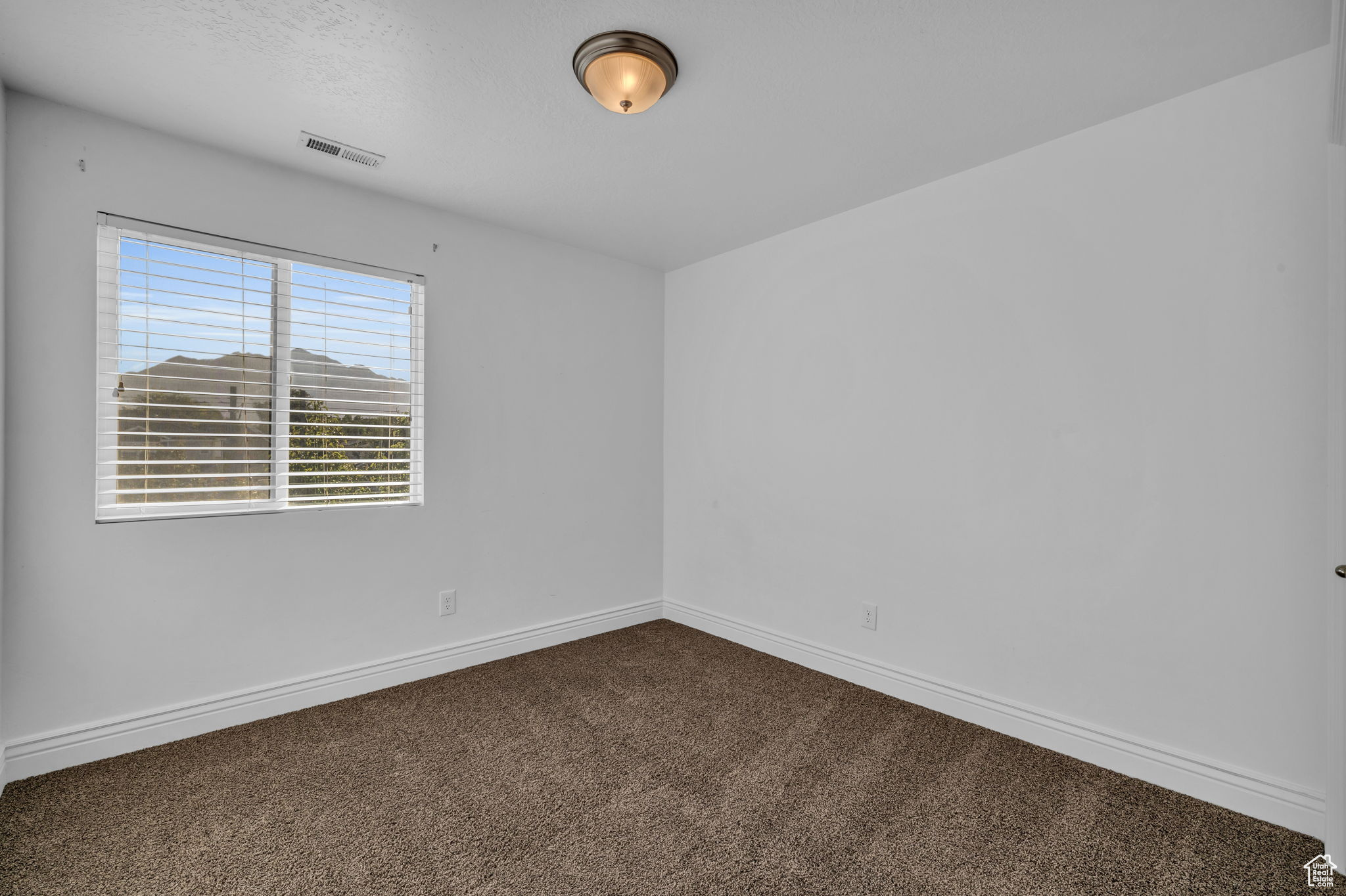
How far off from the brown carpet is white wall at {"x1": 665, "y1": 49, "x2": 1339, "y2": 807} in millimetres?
410

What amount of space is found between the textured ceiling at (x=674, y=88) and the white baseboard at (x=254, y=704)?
2.30 metres

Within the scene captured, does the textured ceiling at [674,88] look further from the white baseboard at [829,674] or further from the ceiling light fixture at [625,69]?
the white baseboard at [829,674]

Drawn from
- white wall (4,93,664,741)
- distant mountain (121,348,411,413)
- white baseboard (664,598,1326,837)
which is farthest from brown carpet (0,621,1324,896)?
distant mountain (121,348,411,413)

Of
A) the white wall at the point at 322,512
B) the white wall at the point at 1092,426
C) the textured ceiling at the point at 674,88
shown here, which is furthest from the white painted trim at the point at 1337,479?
the white wall at the point at 322,512

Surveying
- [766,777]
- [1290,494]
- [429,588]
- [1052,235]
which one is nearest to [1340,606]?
[1290,494]

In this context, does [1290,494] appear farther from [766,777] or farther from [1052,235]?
[766,777]

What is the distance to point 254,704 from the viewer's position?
2604 mm

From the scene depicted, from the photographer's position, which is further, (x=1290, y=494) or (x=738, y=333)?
(x=738, y=333)

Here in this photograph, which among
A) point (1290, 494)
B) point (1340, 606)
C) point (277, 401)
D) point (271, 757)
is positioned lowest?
point (271, 757)

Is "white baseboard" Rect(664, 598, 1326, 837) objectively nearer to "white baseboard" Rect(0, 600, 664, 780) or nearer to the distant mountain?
"white baseboard" Rect(0, 600, 664, 780)

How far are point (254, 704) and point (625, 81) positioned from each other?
2875 mm

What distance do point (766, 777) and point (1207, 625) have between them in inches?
63.1

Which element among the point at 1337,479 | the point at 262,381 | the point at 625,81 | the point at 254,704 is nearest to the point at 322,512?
the point at 262,381

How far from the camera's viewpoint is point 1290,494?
1924mm
